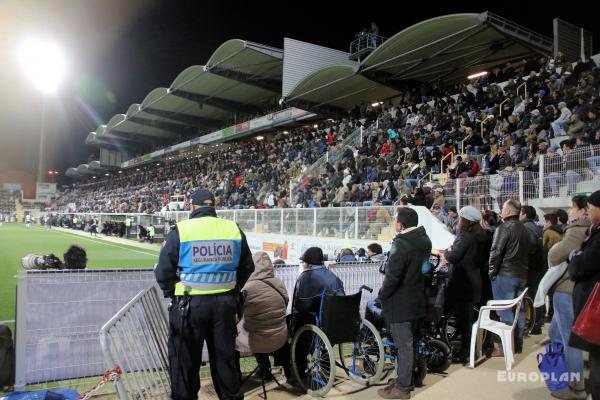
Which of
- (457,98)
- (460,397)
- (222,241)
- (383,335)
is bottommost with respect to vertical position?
(460,397)

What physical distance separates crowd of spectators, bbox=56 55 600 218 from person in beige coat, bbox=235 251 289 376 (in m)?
6.39

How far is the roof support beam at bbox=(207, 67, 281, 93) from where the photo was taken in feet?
95.9

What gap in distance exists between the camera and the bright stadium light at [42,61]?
53.3ft

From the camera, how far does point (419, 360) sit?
425cm

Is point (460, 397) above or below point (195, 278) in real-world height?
below

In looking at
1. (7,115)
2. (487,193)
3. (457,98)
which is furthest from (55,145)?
(487,193)

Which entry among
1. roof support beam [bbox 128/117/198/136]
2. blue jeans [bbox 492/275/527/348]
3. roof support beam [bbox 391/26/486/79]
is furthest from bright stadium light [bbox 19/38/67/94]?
roof support beam [bbox 128/117/198/136]

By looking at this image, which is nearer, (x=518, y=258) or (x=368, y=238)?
(x=518, y=258)

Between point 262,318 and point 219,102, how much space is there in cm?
3434

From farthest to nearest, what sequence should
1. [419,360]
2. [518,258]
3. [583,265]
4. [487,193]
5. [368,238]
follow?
[368,238] → [487,193] → [518,258] → [419,360] → [583,265]

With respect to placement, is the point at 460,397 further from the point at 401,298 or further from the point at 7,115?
the point at 7,115

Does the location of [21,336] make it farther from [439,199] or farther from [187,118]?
[187,118]

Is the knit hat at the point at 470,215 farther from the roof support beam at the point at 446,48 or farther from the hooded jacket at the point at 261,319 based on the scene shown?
the roof support beam at the point at 446,48

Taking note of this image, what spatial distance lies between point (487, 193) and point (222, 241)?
7857 millimetres
